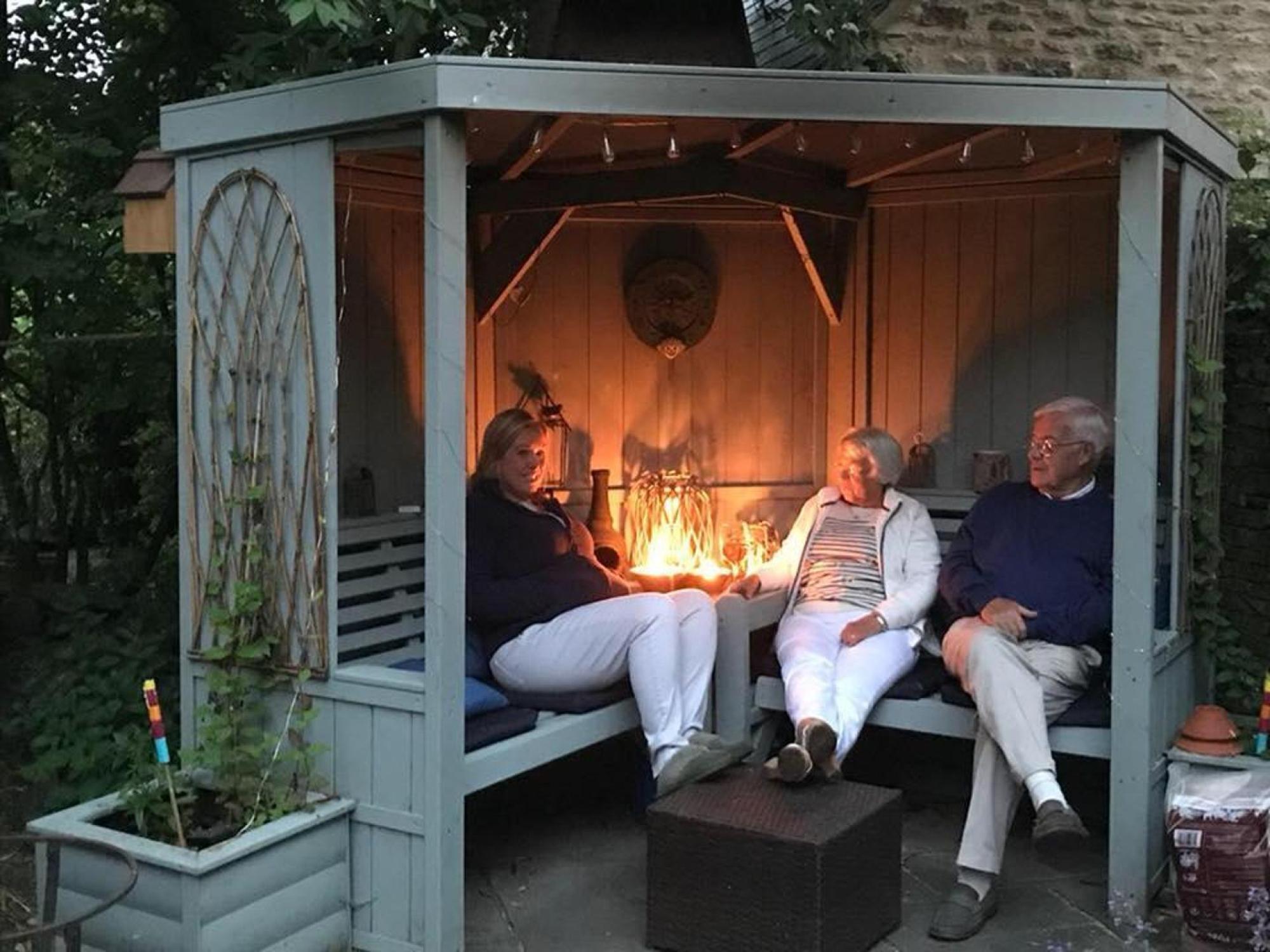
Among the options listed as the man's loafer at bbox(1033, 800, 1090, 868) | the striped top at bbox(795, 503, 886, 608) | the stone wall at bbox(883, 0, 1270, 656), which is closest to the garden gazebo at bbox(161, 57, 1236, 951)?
the man's loafer at bbox(1033, 800, 1090, 868)

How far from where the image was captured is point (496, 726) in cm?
353

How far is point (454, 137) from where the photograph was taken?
309cm

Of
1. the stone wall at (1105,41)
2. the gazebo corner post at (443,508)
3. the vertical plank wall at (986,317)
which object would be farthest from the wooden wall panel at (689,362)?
the stone wall at (1105,41)

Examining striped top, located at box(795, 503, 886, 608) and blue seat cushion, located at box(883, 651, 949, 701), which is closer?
blue seat cushion, located at box(883, 651, 949, 701)

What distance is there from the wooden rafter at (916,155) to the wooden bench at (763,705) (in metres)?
1.49

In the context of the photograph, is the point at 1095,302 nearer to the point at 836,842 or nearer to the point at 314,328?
the point at 836,842

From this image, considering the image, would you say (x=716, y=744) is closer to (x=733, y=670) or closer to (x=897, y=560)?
(x=733, y=670)

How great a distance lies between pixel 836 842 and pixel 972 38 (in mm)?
6219

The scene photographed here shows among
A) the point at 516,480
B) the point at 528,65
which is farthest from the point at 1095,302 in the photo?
the point at 528,65

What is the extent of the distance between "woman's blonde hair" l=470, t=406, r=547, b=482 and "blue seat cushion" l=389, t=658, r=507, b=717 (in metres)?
0.68

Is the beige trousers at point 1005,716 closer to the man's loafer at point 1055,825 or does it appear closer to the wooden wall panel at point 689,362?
the man's loafer at point 1055,825

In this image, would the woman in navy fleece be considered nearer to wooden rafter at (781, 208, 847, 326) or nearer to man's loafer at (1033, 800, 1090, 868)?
man's loafer at (1033, 800, 1090, 868)

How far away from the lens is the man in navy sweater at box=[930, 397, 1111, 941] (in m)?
3.55

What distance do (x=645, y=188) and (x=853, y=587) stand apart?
4.82 feet
